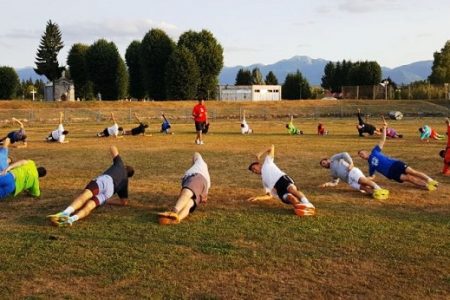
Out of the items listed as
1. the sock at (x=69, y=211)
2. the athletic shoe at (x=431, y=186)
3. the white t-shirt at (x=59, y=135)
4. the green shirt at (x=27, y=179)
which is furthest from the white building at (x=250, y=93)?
the sock at (x=69, y=211)

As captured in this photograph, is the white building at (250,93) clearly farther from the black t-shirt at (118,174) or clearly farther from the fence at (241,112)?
the black t-shirt at (118,174)

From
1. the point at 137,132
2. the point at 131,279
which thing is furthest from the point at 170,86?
the point at 131,279

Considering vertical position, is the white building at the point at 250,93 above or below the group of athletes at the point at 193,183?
above

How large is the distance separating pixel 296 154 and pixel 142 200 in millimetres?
8406

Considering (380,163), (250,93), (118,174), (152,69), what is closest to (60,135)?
(118,174)

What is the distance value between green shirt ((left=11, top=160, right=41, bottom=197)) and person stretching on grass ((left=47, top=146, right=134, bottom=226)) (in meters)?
1.93

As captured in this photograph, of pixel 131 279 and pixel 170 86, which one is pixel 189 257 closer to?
pixel 131 279

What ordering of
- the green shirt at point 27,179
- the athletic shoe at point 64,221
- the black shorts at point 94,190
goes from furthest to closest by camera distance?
1. the green shirt at point 27,179
2. the black shorts at point 94,190
3. the athletic shoe at point 64,221

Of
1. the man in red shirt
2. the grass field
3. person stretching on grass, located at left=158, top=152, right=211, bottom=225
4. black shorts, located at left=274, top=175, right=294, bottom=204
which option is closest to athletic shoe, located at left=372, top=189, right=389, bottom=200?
the grass field

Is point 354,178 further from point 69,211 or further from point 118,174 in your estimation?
point 69,211

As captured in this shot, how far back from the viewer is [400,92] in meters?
65.8

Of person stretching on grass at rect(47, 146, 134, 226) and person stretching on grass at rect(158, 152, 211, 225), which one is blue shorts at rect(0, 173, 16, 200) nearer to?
person stretching on grass at rect(47, 146, 134, 226)

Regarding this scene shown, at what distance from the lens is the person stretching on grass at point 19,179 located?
9.44 metres

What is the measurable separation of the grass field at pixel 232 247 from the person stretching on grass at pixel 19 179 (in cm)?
23
